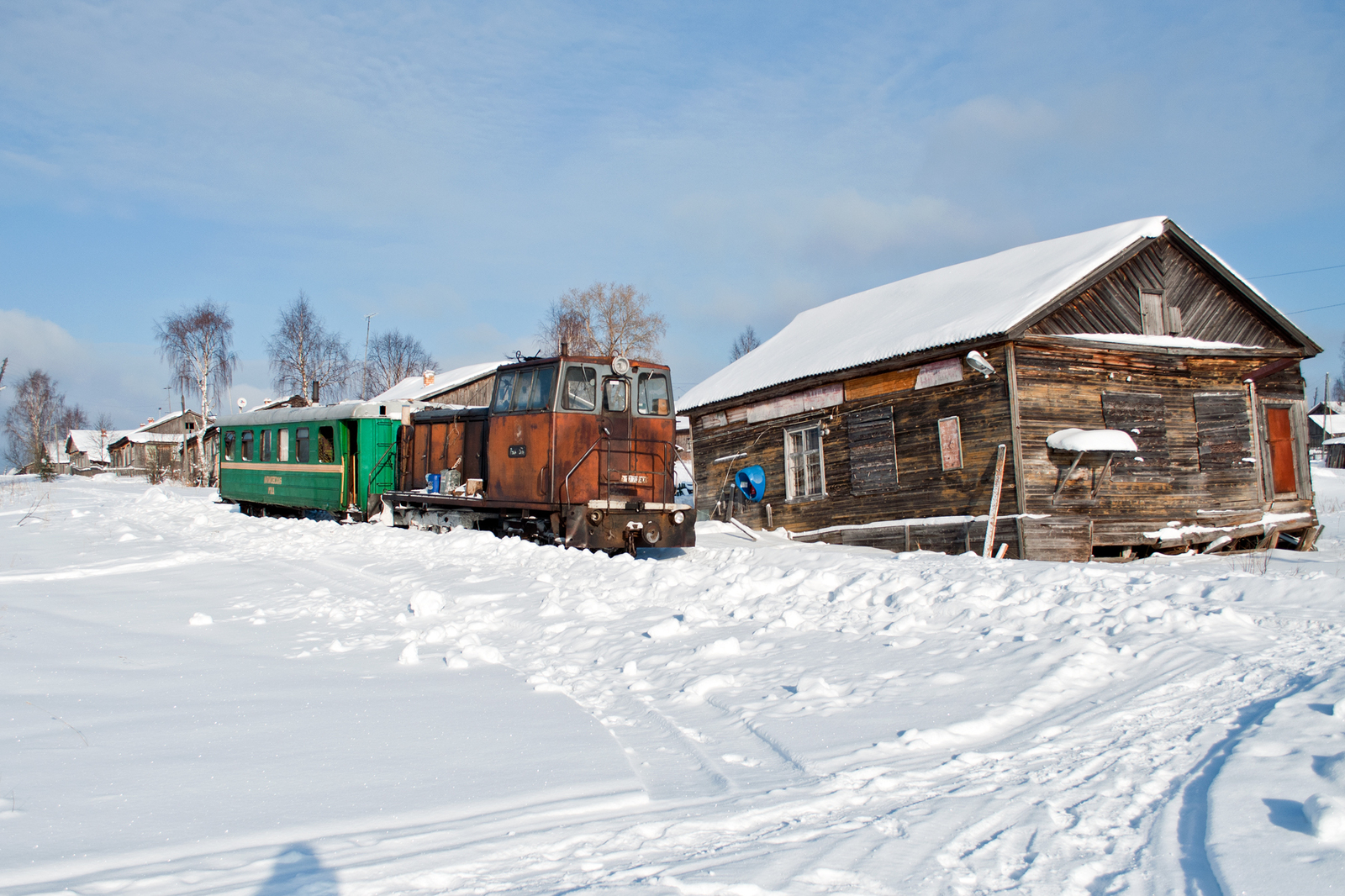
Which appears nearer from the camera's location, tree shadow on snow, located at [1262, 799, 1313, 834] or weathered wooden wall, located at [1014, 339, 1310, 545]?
tree shadow on snow, located at [1262, 799, 1313, 834]

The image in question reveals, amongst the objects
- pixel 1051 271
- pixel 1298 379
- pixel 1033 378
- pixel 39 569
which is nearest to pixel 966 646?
pixel 1033 378

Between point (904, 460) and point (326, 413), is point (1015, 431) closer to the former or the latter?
point (904, 460)

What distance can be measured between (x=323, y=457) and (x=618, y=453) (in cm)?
833

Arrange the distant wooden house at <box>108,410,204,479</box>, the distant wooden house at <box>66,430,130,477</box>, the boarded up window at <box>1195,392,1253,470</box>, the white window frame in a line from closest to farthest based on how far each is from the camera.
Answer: the boarded up window at <box>1195,392,1253,470</box> → the white window frame → the distant wooden house at <box>108,410,204,479</box> → the distant wooden house at <box>66,430,130,477</box>

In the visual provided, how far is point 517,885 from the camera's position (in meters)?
2.67

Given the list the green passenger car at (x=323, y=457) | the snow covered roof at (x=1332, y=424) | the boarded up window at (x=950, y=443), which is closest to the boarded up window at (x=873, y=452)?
the boarded up window at (x=950, y=443)

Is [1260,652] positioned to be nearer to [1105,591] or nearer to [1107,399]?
[1105,591]

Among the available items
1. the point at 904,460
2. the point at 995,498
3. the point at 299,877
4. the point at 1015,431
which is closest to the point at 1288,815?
the point at 299,877

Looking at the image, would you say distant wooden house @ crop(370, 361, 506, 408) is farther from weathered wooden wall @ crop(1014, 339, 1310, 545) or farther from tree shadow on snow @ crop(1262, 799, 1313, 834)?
tree shadow on snow @ crop(1262, 799, 1313, 834)

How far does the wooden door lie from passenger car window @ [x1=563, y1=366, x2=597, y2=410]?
13807 mm

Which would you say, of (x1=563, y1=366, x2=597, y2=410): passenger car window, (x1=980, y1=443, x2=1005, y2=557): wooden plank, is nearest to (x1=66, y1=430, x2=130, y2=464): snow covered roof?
(x1=563, y1=366, x2=597, y2=410): passenger car window

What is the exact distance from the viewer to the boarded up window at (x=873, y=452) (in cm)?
1584

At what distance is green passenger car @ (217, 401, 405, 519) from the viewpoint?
1712cm

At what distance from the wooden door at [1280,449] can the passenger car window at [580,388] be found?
45.3 ft
